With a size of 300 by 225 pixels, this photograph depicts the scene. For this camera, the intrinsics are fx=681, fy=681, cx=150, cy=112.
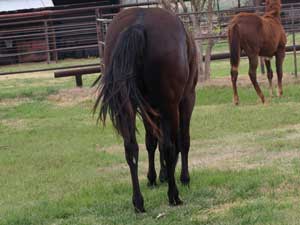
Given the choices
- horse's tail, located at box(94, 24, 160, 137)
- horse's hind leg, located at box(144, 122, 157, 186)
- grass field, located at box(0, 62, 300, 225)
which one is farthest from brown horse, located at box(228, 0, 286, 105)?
horse's tail, located at box(94, 24, 160, 137)

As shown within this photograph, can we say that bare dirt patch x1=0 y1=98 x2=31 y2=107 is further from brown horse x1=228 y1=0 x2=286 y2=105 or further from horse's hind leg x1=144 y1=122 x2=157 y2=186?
horse's hind leg x1=144 y1=122 x2=157 y2=186

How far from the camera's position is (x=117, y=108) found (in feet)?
17.9

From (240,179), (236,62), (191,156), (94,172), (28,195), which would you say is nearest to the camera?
(240,179)

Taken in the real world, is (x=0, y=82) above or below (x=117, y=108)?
below

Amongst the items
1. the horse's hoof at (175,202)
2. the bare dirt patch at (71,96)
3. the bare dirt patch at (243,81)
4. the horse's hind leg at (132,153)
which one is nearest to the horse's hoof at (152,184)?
the horse's hoof at (175,202)

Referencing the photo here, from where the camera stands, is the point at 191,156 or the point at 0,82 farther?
the point at 0,82

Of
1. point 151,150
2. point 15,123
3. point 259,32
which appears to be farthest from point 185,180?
point 259,32

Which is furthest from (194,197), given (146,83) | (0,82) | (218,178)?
(0,82)

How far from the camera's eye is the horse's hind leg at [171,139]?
5.78 m

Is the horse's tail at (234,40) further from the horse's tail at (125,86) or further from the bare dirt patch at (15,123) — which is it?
the horse's tail at (125,86)

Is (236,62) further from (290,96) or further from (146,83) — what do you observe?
(146,83)

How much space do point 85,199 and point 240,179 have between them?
1.54 m

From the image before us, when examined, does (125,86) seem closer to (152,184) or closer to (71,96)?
(152,184)

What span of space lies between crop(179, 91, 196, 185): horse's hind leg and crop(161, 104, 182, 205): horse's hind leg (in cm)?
67
